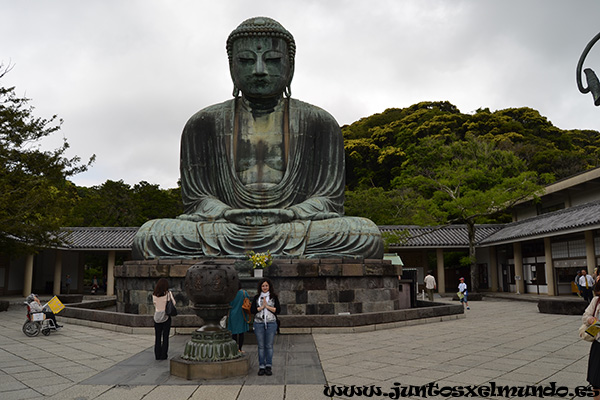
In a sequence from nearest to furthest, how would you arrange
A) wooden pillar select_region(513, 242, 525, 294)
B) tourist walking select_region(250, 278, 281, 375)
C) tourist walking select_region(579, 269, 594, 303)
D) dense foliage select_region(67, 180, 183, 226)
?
1. tourist walking select_region(250, 278, 281, 375)
2. tourist walking select_region(579, 269, 594, 303)
3. wooden pillar select_region(513, 242, 525, 294)
4. dense foliage select_region(67, 180, 183, 226)

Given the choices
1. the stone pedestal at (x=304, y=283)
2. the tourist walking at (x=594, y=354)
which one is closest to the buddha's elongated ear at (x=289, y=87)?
the stone pedestal at (x=304, y=283)

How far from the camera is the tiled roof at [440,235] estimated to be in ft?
80.2

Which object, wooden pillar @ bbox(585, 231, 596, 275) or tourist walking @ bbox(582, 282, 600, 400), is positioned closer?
tourist walking @ bbox(582, 282, 600, 400)

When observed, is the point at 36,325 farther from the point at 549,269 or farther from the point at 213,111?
the point at 549,269

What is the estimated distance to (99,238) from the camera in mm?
24938

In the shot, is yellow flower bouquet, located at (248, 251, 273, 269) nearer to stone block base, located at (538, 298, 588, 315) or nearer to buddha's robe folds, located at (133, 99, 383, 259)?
buddha's robe folds, located at (133, 99, 383, 259)

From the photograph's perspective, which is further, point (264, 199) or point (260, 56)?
point (260, 56)

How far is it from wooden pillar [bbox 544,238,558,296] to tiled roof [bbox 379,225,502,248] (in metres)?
4.30

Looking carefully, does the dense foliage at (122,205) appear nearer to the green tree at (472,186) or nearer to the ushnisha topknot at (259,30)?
the green tree at (472,186)

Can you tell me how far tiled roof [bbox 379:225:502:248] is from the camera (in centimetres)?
2445

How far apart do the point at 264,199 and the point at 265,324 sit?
5.53m

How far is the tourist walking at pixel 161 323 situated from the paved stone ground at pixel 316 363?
0.59 feet

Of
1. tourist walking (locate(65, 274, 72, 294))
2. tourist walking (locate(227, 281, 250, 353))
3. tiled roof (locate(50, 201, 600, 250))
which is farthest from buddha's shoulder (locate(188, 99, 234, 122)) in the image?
tourist walking (locate(65, 274, 72, 294))
